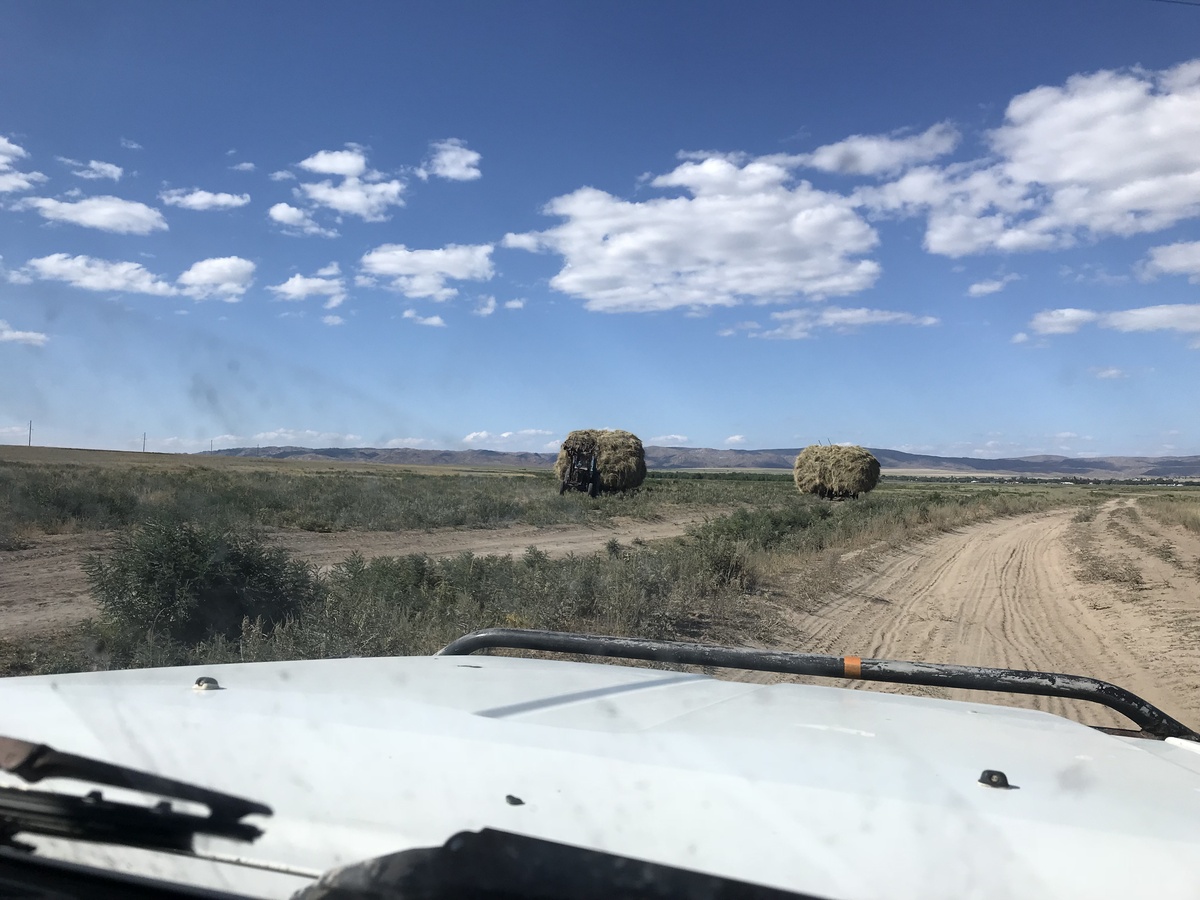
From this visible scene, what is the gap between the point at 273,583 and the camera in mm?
9641

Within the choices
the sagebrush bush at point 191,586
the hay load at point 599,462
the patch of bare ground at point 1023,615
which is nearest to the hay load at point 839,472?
the hay load at point 599,462

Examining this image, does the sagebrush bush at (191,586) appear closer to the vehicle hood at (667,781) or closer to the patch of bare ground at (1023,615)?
the patch of bare ground at (1023,615)

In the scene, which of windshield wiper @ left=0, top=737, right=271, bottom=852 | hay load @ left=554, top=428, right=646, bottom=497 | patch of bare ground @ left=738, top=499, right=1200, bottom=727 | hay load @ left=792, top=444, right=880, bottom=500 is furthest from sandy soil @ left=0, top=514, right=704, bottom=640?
hay load @ left=792, top=444, right=880, bottom=500

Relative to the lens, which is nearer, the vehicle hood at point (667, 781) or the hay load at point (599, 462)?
the vehicle hood at point (667, 781)

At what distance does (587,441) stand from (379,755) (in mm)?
43473

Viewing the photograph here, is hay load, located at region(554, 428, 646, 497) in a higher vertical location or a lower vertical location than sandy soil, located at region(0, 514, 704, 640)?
higher

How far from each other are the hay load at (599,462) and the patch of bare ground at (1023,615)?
23960mm

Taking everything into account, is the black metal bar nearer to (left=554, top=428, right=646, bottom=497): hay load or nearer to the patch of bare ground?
the patch of bare ground

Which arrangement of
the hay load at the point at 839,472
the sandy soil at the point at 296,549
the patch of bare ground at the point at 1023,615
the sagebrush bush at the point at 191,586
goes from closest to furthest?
1. the sagebrush bush at the point at 191,586
2. the patch of bare ground at the point at 1023,615
3. the sandy soil at the point at 296,549
4. the hay load at the point at 839,472

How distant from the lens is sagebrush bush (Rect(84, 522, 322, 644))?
8.52 meters

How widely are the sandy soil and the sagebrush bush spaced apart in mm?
1434

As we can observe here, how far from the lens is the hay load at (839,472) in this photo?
1912 inches

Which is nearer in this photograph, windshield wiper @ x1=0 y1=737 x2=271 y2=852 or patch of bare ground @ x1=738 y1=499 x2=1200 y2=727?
windshield wiper @ x1=0 y1=737 x2=271 y2=852

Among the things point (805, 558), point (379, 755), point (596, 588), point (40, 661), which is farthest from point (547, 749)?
point (805, 558)
